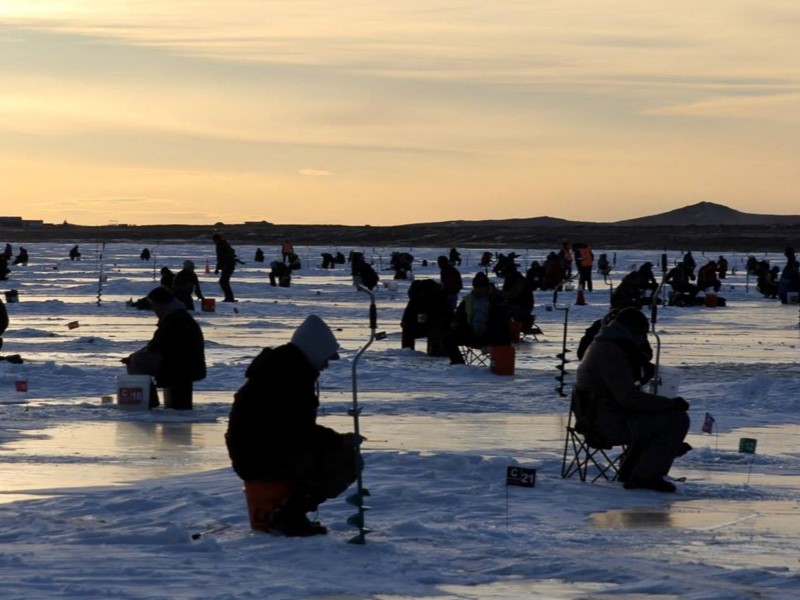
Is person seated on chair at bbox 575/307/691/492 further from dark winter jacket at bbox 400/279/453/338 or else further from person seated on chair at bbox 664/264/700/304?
person seated on chair at bbox 664/264/700/304

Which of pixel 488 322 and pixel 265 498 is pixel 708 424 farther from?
pixel 488 322

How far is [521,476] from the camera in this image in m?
10.8

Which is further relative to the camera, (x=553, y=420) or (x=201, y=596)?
(x=553, y=420)

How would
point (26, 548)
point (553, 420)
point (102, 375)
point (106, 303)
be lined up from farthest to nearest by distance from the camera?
1. point (106, 303)
2. point (102, 375)
3. point (553, 420)
4. point (26, 548)

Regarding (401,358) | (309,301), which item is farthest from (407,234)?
(401,358)

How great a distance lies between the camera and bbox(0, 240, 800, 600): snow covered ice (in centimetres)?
800

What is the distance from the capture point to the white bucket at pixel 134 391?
16.1 m

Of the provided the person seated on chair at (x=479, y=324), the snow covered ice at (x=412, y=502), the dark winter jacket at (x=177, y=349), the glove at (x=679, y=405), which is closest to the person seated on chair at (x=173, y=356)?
the dark winter jacket at (x=177, y=349)

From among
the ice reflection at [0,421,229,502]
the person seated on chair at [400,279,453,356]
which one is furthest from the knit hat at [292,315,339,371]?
the person seated on chair at [400,279,453,356]

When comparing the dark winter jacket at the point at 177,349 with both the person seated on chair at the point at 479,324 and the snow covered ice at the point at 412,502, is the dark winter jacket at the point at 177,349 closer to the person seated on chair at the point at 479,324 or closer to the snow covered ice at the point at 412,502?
the snow covered ice at the point at 412,502

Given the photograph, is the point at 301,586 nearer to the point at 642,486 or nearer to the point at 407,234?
the point at 642,486

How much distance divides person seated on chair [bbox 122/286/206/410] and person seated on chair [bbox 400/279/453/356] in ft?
23.2

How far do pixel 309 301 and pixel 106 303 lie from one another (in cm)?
503

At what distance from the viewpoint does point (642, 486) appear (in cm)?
1117
